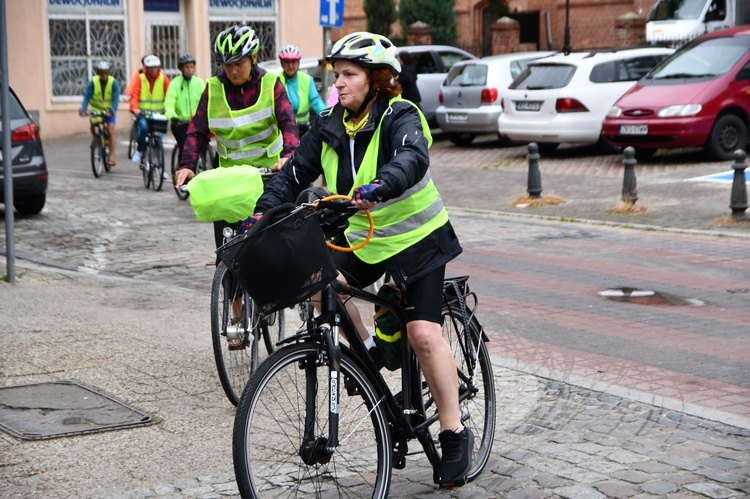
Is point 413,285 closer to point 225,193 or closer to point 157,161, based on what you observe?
point 225,193

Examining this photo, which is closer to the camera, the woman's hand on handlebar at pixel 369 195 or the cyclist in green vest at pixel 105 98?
Answer: the woman's hand on handlebar at pixel 369 195

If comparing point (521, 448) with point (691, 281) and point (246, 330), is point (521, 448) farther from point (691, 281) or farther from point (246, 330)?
point (691, 281)

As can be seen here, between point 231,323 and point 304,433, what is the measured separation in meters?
2.06

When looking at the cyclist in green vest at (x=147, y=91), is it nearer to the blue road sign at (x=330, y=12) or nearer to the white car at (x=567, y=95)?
the blue road sign at (x=330, y=12)

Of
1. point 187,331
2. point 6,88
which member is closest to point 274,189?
point 187,331

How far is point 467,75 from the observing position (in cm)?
2197

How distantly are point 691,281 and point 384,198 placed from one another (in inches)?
237

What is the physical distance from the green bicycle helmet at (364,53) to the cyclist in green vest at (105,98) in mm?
15209

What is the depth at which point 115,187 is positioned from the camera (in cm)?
1739

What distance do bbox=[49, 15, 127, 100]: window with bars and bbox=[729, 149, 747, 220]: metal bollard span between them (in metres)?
19.6

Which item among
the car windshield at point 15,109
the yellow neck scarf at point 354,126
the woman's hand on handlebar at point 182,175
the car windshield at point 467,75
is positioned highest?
the car windshield at point 467,75

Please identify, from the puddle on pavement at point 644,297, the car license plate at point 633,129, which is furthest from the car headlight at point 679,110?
the puddle on pavement at point 644,297

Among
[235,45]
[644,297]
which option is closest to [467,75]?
[644,297]

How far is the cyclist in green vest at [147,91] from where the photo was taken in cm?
1753
